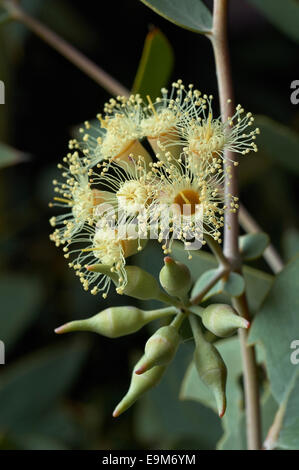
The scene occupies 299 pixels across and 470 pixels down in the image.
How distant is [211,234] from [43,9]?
1.66 metres

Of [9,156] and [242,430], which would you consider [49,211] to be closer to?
[9,156]

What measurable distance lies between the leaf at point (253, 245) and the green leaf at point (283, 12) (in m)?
0.56

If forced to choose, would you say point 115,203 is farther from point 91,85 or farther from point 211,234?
point 91,85

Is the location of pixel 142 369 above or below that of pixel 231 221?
below

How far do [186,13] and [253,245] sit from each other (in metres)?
Answer: 0.38

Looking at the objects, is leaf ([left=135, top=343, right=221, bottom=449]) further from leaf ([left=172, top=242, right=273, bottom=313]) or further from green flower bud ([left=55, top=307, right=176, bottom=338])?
green flower bud ([left=55, top=307, right=176, bottom=338])

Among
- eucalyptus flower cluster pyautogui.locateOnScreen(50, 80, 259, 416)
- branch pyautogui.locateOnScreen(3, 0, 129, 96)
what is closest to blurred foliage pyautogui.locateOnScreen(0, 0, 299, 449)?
branch pyautogui.locateOnScreen(3, 0, 129, 96)

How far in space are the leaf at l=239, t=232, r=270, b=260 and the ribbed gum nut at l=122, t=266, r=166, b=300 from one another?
0.58 feet

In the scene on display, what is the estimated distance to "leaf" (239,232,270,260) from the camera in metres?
0.88

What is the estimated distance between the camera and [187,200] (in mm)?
788

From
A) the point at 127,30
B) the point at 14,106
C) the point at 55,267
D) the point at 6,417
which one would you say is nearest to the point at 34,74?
the point at 14,106

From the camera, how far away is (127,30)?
2166 mm

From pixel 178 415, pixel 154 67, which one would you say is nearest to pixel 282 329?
pixel 154 67

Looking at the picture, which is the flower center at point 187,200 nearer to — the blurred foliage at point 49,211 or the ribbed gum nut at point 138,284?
the ribbed gum nut at point 138,284
